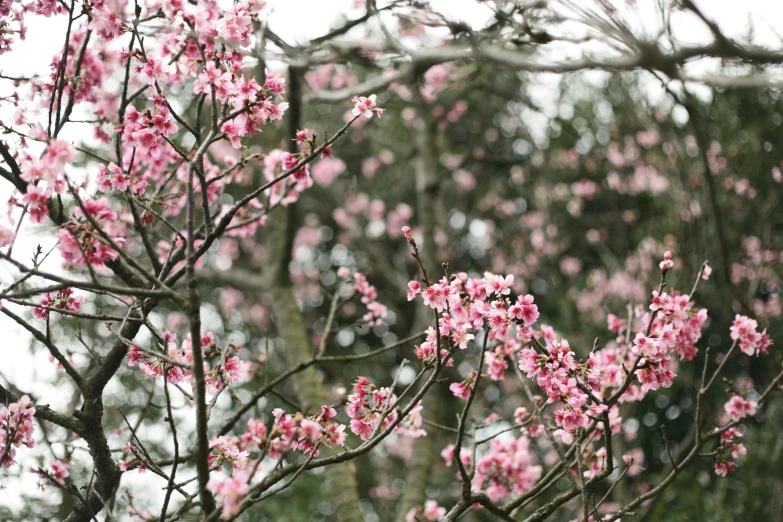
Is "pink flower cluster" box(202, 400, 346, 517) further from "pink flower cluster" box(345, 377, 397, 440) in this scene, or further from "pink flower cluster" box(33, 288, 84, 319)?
"pink flower cluster" box(33, 288, 84, 319)

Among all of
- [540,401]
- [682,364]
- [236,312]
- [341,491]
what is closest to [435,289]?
[540,401]

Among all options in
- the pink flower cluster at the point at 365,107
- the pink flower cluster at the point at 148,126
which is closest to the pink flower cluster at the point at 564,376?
the pink flower cluster at the point at 365,107

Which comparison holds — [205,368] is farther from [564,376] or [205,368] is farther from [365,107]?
[564,376]

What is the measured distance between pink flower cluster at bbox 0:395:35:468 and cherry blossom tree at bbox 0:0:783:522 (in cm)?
2

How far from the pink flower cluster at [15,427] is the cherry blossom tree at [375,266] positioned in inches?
0.7

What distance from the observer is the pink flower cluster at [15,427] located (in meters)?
2.32

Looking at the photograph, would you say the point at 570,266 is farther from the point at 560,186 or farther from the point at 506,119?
the point at 506,119

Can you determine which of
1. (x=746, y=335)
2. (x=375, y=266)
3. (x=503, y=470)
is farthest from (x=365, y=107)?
(x=375, y=266)

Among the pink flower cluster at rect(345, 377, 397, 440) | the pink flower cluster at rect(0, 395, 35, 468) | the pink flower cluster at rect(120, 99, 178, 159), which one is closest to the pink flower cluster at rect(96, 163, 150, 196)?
the pink flower cluster at rect(120, 99, 178, 159)

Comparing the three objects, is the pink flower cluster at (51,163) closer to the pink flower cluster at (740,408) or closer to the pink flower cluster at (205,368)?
the pink flower cluster at (205,368)

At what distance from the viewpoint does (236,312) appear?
10.5 metres

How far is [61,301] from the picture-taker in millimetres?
2490

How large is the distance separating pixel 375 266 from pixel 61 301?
6179 mm

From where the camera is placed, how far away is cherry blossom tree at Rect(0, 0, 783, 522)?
2.14 metres
